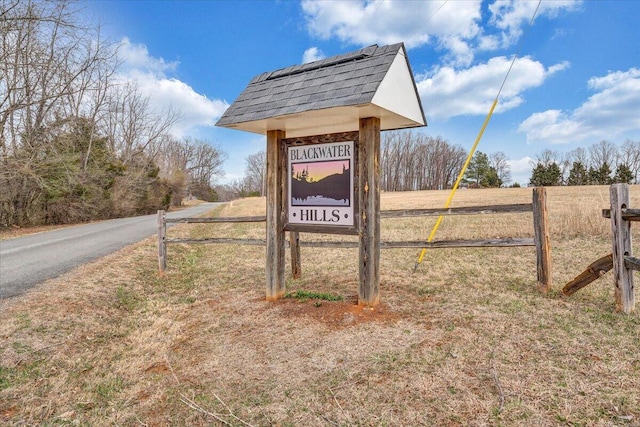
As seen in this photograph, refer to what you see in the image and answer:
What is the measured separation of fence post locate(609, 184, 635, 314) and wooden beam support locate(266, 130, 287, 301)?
434cm

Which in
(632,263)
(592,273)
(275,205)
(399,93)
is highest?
(399,93)

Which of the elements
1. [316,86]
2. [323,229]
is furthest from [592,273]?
[316,86]

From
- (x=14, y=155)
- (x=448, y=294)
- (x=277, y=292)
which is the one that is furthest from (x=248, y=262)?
(x=14, y=155)

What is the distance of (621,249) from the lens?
14.3 ft

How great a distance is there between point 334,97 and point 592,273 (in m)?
4.12

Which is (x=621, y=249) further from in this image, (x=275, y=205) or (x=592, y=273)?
(x=275, y=205)

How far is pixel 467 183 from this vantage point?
7431 cm

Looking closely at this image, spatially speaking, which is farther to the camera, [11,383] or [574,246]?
[574,246]

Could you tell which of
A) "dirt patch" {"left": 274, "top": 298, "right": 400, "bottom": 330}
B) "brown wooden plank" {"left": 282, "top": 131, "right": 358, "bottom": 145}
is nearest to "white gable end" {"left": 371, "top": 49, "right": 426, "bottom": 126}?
"brown wooden plank" {"left": 282, "top": 131, "right": 358, "bottom": 145}

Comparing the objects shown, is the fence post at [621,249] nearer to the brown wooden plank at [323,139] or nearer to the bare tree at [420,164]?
the brown wooden plank at [323,139]

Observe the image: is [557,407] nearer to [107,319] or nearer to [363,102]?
[363,102]

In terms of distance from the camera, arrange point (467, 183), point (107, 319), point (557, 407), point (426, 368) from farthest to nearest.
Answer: point (467, 183) → point (107, 319) → point (426, 368) → point (557, 407)

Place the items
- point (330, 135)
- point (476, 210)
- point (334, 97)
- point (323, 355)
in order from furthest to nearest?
point (476, 210) < point (330, 135) < point (334, 97) < point (323, 355)

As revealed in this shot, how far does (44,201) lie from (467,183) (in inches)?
2847
